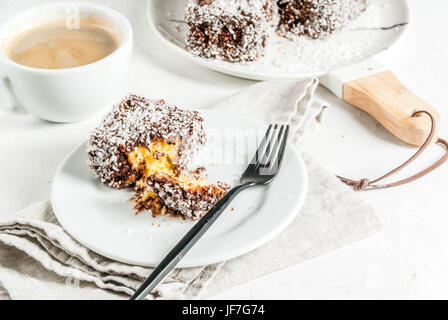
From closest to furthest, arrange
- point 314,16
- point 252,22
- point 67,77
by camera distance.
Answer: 1. point 67,77
2. point 252,22
3. point 314,16

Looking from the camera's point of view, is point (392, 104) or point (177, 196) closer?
point (177, 196)

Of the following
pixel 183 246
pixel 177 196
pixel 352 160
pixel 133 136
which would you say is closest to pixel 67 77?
pixel 133 136

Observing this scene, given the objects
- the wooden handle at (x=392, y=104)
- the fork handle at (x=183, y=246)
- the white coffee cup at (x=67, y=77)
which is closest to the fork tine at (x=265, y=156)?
the fork handle at (x=183, y=246)

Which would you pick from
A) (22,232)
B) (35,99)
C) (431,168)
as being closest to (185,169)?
(22,232)

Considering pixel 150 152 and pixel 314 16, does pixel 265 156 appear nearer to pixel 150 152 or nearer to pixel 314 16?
pixel 150 152

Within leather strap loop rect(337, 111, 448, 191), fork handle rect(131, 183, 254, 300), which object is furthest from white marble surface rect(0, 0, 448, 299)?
fork handle rect(131, 183, 254, 300)
